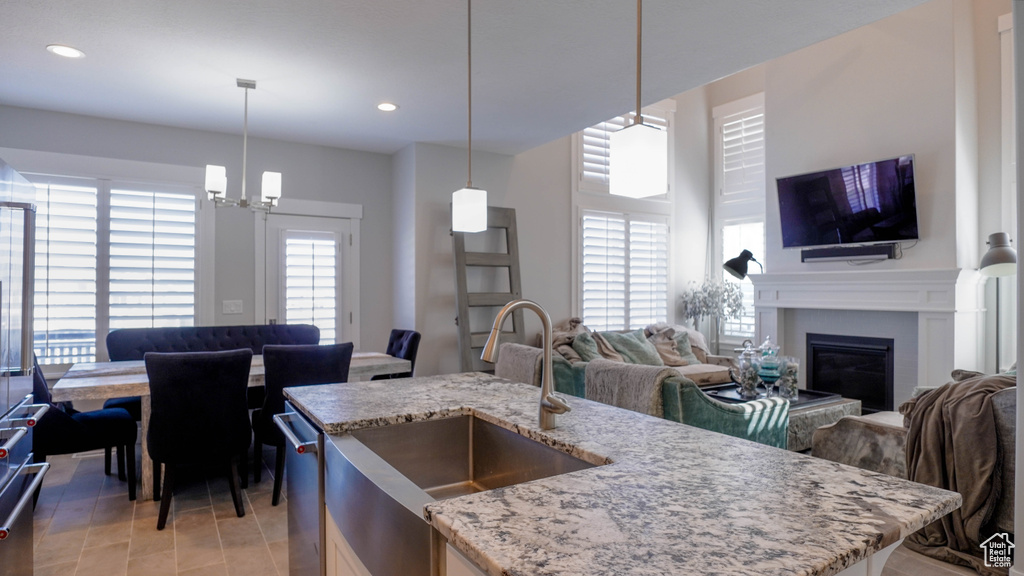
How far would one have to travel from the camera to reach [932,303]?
14.4ft

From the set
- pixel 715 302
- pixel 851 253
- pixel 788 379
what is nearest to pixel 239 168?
pixel 788 379

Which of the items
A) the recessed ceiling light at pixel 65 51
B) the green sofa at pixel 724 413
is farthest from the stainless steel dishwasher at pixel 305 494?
the recessed ceiling light at pixel 65 51

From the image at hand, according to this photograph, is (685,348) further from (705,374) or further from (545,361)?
(545,361)

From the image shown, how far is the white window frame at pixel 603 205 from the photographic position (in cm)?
578

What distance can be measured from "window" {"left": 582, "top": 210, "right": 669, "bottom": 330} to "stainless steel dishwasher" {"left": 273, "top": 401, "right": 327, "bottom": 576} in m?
4.20

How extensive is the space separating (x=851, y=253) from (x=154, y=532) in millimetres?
5485

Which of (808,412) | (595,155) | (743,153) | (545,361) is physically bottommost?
(808,412)

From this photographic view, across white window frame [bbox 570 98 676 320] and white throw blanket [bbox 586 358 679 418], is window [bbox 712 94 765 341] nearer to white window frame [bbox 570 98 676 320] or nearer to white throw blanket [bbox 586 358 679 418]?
white window frame [bbox 570 98 676 320]

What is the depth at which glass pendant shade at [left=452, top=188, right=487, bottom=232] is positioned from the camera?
2.13 metres

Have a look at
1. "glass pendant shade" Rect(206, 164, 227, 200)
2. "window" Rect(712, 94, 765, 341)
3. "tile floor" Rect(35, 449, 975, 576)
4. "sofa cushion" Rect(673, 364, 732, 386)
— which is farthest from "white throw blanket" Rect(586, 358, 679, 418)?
"window" Rect(712, 94, 765, 341)

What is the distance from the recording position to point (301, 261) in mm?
4996

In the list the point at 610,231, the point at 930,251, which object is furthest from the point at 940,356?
the point at 610,231

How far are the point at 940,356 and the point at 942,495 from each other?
425 cm

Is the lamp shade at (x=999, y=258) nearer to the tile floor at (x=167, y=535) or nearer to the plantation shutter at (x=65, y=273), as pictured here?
the tile floor at (x=167, y=535)
